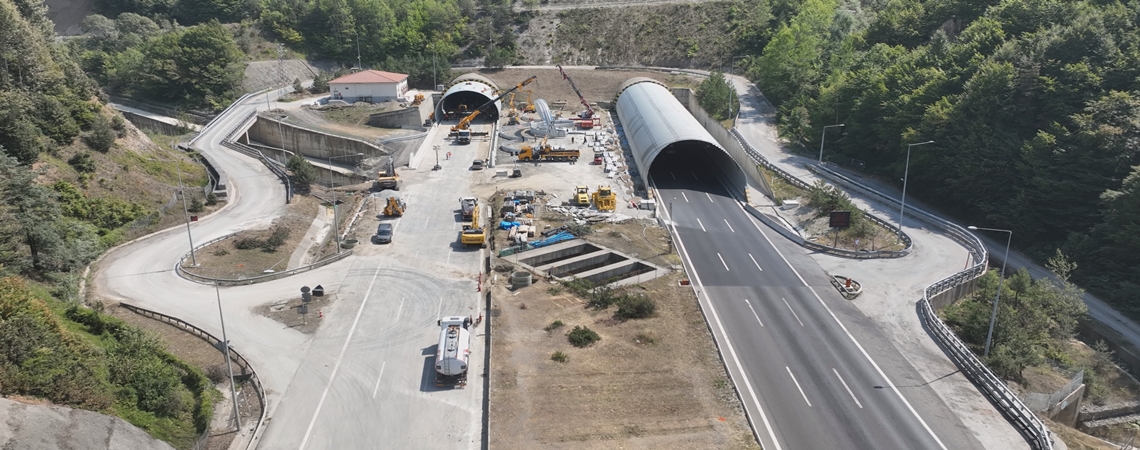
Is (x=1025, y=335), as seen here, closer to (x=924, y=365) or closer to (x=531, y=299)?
(x=924, y=365)

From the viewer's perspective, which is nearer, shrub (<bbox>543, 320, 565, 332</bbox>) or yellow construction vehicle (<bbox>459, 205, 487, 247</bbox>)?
shrub (<bbox>543, 320, 565, 332</bbox>)

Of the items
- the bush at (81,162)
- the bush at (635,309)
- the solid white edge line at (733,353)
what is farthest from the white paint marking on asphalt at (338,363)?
the bush at (81,162)

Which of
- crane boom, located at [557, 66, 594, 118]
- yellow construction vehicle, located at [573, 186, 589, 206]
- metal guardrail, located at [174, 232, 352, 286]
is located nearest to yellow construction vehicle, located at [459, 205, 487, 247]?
metal guardrail, located at [174, 232, 352, 286]

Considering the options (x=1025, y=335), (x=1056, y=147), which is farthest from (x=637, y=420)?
(x=1056, y=147)

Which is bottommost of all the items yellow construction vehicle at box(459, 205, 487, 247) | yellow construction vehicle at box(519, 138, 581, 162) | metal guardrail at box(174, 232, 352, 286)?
metal guardrail at box(174, 232, 352, 286)

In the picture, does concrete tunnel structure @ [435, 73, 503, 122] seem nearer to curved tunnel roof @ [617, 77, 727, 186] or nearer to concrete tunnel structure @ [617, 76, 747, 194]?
curved tunnel roof @ [617, 77, 727, 186]

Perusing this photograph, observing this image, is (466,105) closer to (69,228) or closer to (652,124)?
(652,124)
